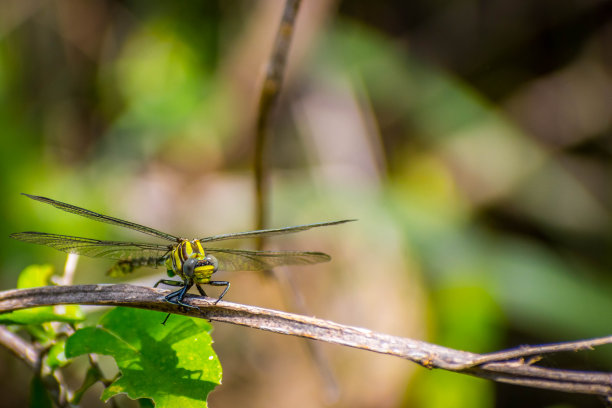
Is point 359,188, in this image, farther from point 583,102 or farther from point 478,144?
point 583,102

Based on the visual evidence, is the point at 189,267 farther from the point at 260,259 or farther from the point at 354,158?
the point at 354,158

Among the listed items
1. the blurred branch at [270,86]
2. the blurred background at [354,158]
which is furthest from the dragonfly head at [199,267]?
the blurred background at [354,158]

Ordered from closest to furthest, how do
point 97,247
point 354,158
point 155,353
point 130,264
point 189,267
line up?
1. point 155,353
2. point 189,267
3. point 97,247
4. point 130,264
5. point 354,158

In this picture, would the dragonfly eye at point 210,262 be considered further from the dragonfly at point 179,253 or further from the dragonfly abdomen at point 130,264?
the dragonfly abdomen at point 130,264

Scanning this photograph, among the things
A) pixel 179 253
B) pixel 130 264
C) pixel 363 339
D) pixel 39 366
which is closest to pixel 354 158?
pixel 130 264

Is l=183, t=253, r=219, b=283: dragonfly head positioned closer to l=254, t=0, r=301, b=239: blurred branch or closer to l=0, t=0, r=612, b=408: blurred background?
l=254, t=0, r=301, b=239: blurred branch

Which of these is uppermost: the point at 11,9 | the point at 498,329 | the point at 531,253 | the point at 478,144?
the point at 11,9

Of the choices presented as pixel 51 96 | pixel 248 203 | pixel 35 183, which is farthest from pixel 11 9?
pixel 248 203
